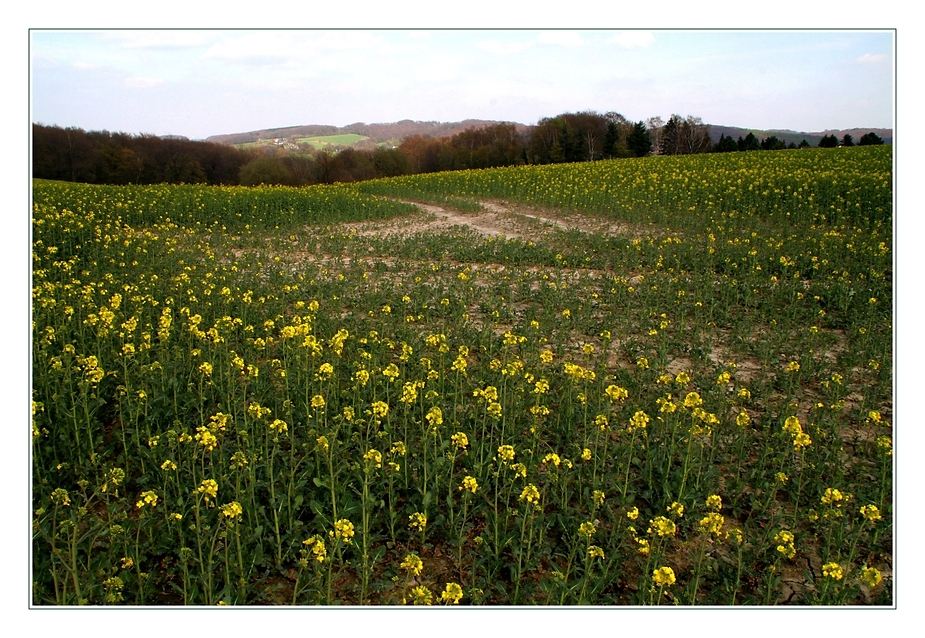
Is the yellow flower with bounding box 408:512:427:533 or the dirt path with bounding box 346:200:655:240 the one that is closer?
the yellow flower with bounding box 408:512:427:533

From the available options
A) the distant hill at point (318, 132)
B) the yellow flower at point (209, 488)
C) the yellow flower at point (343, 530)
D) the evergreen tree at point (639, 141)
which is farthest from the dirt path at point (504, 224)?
the evergreen tree at point (639, 141)

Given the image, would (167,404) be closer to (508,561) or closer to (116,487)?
(116,487)

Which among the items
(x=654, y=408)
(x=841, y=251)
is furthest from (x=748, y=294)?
(x=654, y=408)

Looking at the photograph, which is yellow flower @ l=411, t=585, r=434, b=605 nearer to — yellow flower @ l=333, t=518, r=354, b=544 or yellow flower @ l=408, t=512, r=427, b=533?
yellow flower @ l=333, t=518, r=354, b=544

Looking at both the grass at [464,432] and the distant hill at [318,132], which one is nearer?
the grass at [464,432]

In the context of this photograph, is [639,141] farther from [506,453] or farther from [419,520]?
[419,520]

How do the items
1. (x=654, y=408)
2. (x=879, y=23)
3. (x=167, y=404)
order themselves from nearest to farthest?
(x=879, y=23) → (x=167, y=404) → (x=654, y=408)

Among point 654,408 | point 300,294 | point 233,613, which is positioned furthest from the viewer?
point 300,294

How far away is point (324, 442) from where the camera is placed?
3.50m

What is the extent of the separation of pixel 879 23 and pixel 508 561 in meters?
3.83

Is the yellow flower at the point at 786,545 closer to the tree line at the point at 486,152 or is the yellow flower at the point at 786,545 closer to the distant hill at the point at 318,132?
the distant hill at the point at 318,132

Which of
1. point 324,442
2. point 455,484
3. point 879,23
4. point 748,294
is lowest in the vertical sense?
point 455,484

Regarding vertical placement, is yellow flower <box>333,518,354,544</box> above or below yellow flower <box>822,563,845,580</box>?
above

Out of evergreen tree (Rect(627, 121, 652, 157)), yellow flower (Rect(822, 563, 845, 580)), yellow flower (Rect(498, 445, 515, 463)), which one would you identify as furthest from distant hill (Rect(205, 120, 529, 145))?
evergreen tree (Rect(627, 121, 652, 157))
